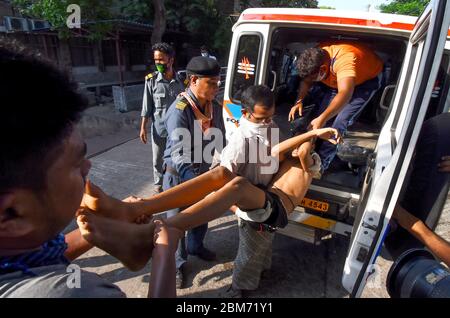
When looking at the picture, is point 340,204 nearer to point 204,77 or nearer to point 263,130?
point 263,130

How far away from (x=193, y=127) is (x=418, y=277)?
1.52m

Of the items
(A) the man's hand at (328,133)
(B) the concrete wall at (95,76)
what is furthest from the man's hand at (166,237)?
(B) the concrete wall at (95,76)

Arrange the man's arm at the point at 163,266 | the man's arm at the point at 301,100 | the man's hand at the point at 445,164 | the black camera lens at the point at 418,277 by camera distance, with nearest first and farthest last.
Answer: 1. the man's arm at the point at 163,266
2. the black camera lens at the point at 418,277
3. the man's hand at the point at 445,164
4. the man's arm at the point at 301,100

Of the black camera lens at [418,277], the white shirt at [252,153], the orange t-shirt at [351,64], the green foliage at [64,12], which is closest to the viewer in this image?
the black camera lens at [418,277]

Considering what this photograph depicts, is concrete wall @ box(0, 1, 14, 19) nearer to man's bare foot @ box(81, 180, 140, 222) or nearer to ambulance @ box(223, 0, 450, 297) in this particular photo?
ambulance @ box(223, 0, 450, 297)

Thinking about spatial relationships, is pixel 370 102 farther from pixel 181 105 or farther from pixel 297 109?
pixel 181 105

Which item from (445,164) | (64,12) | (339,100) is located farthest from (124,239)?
(64,12)

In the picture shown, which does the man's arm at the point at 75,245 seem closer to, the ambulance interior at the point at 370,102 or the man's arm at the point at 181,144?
the man's arm at the point at 181,144

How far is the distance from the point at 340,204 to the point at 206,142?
106cm

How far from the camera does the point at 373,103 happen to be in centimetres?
418

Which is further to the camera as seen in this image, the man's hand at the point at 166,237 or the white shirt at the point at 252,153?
the white shirt at the point at 252,153

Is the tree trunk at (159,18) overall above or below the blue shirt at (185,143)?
above

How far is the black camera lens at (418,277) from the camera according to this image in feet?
3.85

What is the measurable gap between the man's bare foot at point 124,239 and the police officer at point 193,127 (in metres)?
0.98
